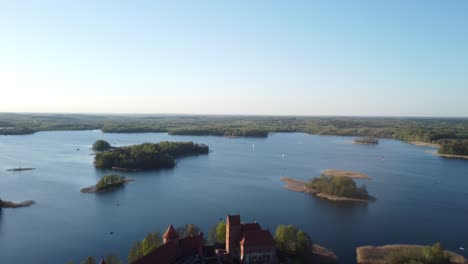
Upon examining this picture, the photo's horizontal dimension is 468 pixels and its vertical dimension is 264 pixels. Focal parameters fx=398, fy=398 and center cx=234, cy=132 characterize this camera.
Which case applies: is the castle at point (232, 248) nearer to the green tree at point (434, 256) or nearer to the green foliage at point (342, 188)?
the green tree at point (434, 256)

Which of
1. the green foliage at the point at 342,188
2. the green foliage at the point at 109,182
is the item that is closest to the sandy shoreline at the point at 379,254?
the green foliage at the point at 342,188

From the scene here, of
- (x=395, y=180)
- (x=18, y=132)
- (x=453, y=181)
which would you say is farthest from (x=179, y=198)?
(x=18, y=132)

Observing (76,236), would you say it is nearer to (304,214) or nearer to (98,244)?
(98,244)

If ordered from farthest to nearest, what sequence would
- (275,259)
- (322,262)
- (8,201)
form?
(8,201)
(322,262)
(275,259)

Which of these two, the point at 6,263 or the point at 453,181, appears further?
the point at 453,181

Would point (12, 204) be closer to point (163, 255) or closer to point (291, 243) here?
point (163, 255)

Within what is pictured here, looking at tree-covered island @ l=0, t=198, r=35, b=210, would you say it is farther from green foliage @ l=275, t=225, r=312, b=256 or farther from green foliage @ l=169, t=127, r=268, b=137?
green foliage @ l=169, t=127, r=268, b=137

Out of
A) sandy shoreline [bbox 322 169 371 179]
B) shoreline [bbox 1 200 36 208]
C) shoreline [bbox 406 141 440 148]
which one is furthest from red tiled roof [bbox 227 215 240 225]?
shoreline [bbox 406 141 440 148]
